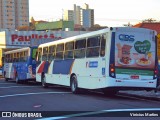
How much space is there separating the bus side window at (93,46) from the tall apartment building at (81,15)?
115 metres

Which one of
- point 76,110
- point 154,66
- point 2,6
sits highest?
point 2,6

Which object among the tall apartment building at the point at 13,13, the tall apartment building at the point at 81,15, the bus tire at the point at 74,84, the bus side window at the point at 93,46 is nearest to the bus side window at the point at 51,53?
the bus tire at the point at 74,84

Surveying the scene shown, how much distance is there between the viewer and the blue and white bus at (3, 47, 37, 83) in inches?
1246

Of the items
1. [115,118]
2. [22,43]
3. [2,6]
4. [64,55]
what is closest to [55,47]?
[64,55]

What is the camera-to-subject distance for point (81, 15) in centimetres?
14062

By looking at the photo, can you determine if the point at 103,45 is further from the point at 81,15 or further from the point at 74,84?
the point at 81,15

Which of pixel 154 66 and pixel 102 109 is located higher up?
pixel 154 66

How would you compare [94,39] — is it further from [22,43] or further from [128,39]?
[22,43]

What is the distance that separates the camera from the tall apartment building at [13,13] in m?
128

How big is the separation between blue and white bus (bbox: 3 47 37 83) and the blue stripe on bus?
690 centimetres

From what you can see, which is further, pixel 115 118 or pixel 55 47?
pixel 55 47

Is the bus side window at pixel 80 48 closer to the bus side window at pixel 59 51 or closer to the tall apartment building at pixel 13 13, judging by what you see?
the bus side window at pixel 59 51

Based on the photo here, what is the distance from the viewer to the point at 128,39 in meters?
18.2

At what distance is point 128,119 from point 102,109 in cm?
266
